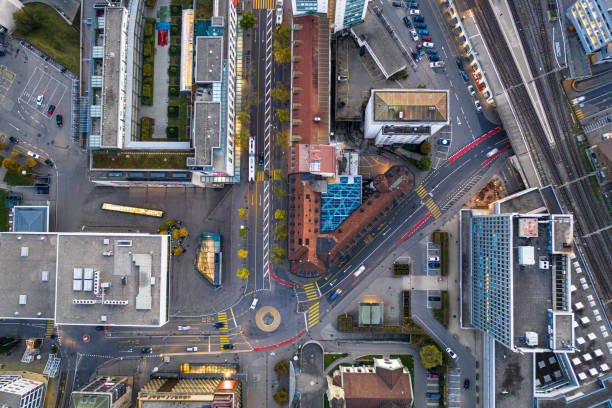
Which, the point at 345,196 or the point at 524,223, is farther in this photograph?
the point at 345,196

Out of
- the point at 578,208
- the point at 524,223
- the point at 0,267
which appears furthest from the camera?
the point at 578,208

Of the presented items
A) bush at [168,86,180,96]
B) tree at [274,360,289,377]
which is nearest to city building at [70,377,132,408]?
tree at [274,360,289,377]

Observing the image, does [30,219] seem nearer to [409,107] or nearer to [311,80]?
[311,80]

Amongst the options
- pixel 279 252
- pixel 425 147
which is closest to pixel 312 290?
pixel 279 252

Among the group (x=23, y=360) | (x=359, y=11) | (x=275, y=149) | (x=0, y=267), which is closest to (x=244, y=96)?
(x=275, y=149)

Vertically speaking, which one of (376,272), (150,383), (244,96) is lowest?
(150,383)

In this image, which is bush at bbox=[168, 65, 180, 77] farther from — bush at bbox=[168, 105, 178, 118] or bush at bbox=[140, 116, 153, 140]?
bush at bbox=[140, 116, 153, 140]

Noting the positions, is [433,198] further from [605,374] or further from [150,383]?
[150,383]

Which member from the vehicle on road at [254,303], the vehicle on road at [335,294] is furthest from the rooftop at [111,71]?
the vehicle on road at [335,294]
